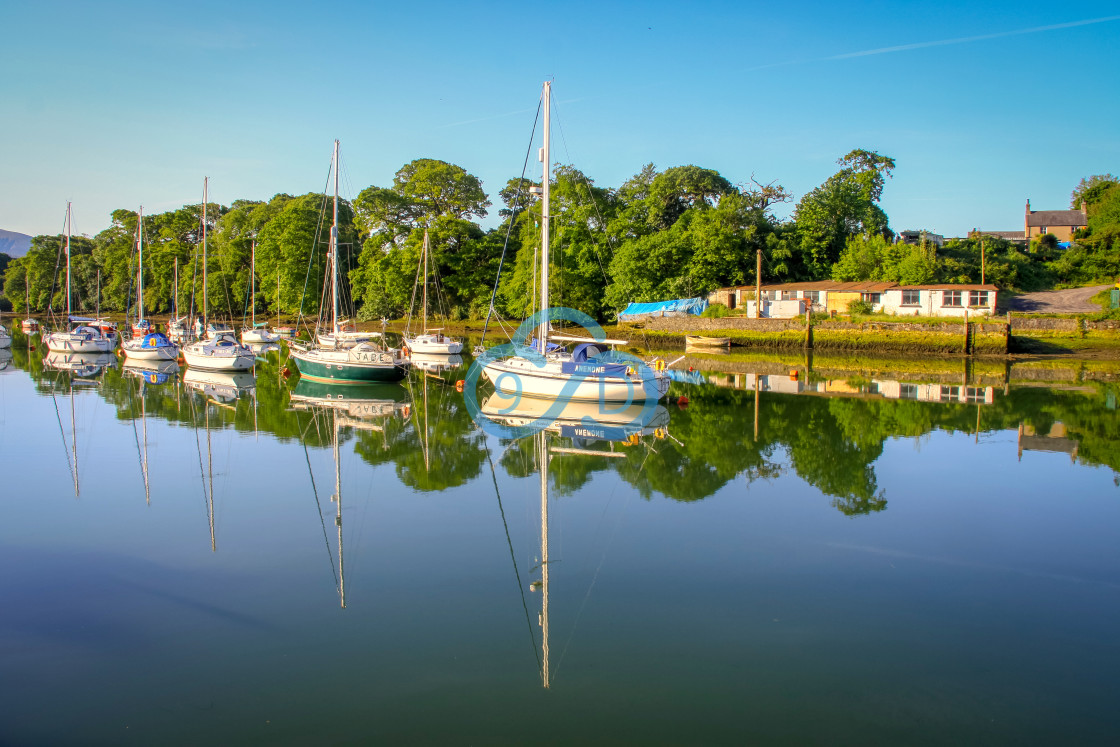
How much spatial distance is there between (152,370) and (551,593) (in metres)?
31.4

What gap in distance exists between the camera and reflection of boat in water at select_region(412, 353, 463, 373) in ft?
124

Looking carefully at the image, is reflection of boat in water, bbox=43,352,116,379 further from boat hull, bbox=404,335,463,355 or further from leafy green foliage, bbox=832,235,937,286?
leafy green foliage, bbox=832,235,937,286

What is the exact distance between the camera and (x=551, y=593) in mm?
9258

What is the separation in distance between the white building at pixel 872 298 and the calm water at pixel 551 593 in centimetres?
2993

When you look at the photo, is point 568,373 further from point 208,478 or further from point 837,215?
point 837,215

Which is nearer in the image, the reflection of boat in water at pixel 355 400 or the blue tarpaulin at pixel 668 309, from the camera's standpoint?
the reflection of boat in water at pixel 355 400

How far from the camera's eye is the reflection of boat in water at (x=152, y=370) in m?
31.2

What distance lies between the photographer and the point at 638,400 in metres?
24.2

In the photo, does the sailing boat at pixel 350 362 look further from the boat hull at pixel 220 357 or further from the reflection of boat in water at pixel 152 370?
the reflection of boat in water at pixel 152 370

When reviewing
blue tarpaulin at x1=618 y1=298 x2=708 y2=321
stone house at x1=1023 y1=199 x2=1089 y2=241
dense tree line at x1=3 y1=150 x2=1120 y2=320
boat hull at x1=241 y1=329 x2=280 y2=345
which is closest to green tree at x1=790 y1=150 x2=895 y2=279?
dense tree line at x1=3 y1=150 x2=1120 y2=320

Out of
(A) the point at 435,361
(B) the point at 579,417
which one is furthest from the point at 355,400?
(A) the point at 435,361

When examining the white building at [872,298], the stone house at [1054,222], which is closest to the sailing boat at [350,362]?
the white building at [872,298]

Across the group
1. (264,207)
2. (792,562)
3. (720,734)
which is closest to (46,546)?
(720,734)

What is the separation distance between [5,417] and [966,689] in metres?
24.0
